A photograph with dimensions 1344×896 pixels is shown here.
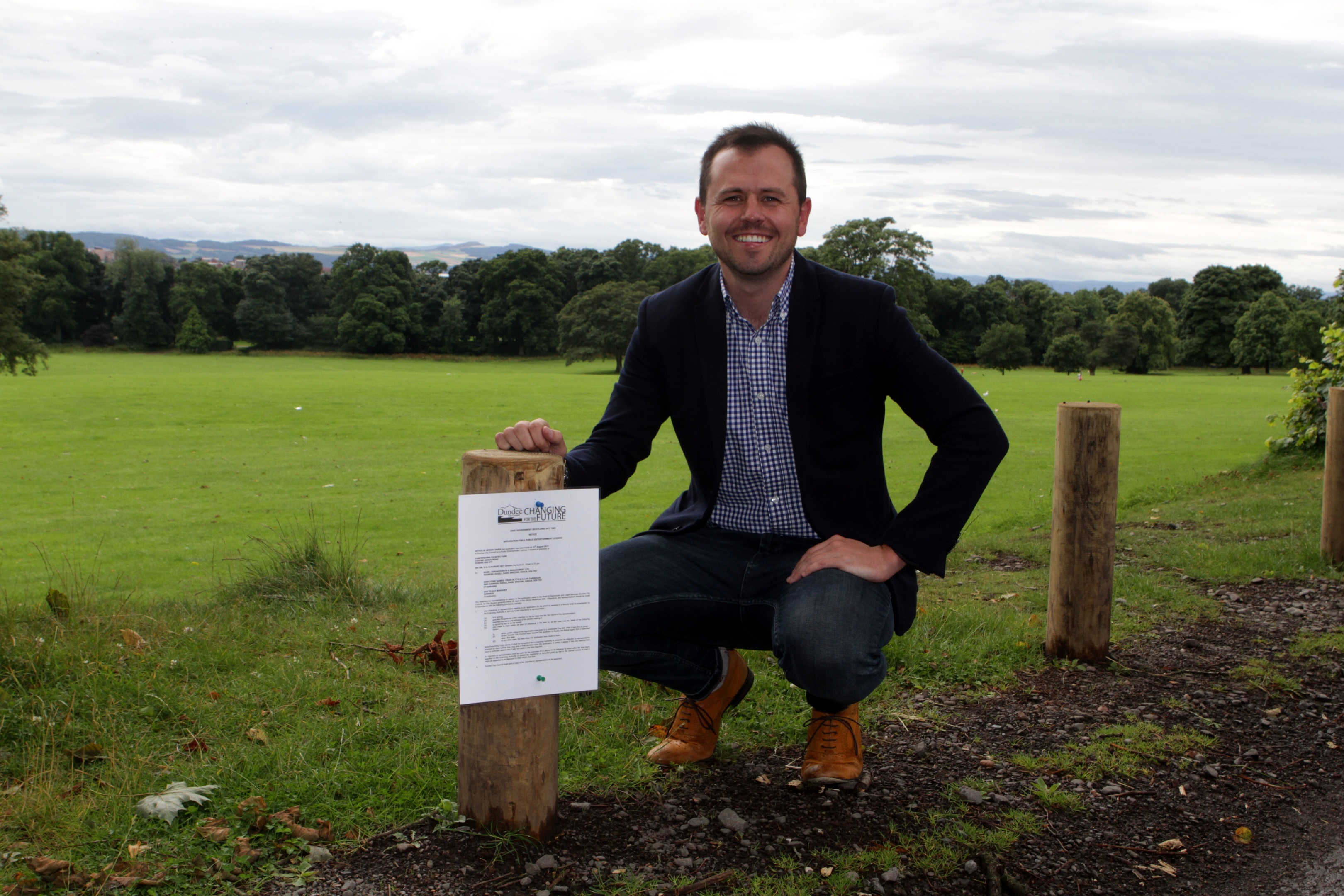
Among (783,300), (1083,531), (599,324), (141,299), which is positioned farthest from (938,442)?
(141,299)

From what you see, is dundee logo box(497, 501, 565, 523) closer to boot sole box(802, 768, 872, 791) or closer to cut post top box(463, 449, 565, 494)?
cut post top box(463, 449, 565, 494)

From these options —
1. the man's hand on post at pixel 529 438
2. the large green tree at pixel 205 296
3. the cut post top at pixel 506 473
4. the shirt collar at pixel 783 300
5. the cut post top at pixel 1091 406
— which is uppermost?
the large green tree at pixel 205 296

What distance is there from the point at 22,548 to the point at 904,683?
38.7ft

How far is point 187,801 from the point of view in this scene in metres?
3.39

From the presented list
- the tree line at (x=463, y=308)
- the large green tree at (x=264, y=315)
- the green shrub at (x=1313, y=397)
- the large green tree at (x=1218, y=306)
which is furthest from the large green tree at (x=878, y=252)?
the green shrub at (x=1313, y=397)

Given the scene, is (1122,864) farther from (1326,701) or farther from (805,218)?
(805,218)

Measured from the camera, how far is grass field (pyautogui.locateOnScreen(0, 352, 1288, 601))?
12.8m

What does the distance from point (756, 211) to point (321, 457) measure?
69.2 ft

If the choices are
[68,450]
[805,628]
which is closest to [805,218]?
[805,628]

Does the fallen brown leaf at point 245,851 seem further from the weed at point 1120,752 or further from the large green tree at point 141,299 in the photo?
the large green tree at point 141,299

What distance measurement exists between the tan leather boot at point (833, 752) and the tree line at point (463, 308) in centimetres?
7583

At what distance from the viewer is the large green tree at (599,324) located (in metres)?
75.6

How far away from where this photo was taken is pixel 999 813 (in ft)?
11.7

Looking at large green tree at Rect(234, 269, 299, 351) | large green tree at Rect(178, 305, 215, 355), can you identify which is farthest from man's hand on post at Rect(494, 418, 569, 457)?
large green tree at Rect(234, 269, 299, 351)
